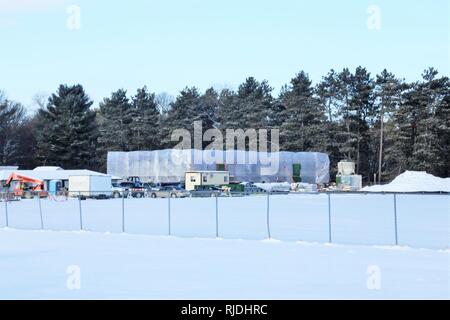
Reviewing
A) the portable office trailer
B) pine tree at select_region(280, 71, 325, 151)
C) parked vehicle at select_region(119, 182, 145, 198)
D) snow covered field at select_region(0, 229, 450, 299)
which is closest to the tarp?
the portable office trailer

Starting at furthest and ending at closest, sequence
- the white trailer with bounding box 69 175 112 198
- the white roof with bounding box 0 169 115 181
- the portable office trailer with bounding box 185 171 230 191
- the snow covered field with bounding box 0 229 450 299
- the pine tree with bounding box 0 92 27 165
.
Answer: the pine tree with bounding box 0 92 27 165, the portable office trailer with bounding box 185 171 230 191, the white roof with bounding box 0 169 115 181, the white trailer with bounding box 69 175 112 198, the snow covered field with bounding box 0 229 450 299

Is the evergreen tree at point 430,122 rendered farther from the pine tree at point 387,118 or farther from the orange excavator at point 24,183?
the orange excavator at point 24,183

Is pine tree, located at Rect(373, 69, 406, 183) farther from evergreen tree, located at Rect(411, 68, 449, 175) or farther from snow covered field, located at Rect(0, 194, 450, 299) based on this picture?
snow covered field, located at Rect(0, 194, 450, 299)

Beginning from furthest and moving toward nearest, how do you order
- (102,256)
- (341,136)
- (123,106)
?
1. (123,106)
2. (341,136)
3. (102,256)

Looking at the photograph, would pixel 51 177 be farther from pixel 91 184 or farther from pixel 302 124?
pixel 302 124

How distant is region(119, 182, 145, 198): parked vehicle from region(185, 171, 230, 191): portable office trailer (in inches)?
190

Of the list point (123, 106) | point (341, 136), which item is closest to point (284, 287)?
point (341, 136)

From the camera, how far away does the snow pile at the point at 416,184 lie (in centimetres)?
5822

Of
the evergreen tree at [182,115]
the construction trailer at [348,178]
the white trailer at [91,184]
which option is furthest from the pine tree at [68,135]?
the construction trailer at [348,178]

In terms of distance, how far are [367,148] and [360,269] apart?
74529mm

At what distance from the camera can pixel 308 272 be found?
13688mm

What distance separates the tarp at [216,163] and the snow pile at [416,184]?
13.4 m

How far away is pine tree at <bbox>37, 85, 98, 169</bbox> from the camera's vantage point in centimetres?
8169
